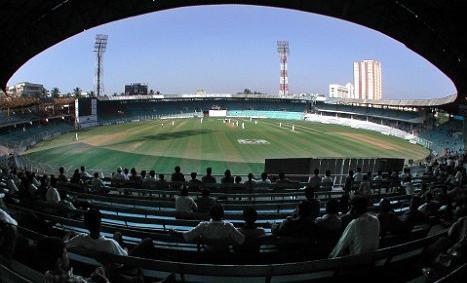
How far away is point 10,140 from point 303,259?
5099cm

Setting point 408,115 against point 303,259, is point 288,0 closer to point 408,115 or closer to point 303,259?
point 303,259

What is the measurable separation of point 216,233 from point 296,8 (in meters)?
15.1

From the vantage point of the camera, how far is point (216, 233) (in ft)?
16.6

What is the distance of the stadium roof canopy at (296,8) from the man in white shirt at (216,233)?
12.8 m

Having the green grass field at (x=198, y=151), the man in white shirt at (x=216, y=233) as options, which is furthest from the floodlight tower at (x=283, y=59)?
the man in white shirt at (x=216, y=233)

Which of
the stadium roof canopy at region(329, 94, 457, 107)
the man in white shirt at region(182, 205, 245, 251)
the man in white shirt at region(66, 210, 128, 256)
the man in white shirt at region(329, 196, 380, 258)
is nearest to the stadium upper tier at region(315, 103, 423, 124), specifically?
the stadium roof canopy at region(329, 94, 457, 107)

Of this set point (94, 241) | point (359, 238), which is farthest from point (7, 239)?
point (359, 238)

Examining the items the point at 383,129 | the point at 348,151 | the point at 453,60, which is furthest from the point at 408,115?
the point at 453,60

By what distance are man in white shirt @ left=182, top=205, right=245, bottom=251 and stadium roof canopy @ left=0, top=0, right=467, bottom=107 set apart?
41.9 ft

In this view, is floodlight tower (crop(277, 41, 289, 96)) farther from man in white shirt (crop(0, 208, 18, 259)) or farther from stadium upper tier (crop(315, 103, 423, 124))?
man in white shirt (crop(0, 208, 18, 259))

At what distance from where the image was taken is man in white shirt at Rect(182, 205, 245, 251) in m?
4.84

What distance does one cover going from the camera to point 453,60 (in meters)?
20.7

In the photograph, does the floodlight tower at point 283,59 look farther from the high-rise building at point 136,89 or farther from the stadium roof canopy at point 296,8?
the stadium roof canopy at point 296,8

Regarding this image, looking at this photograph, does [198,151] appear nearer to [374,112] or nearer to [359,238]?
[359,238]
